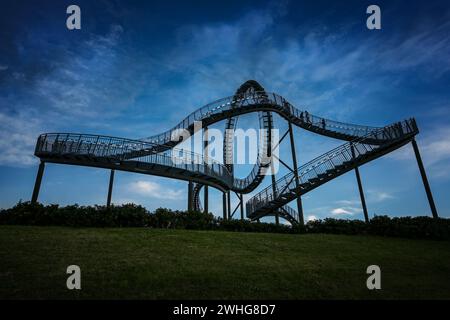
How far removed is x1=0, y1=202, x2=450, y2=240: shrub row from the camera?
43.0ft

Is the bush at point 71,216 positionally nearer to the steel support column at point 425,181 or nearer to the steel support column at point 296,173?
the steel support column at point 296,173

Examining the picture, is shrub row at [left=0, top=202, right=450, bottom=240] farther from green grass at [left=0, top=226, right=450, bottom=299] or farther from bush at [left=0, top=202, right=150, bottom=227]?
green grass at [left=0, top=226, right=450, bottom=299]

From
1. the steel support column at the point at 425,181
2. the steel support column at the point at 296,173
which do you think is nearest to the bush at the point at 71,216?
the steel support column at the point at 296,173

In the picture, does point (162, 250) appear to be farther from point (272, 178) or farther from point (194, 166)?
point (272, 178)

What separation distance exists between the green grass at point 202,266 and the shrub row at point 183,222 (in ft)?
3.99

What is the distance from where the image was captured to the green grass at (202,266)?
270 inches

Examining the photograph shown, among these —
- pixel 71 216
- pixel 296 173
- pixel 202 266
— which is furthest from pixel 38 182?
pixel 296 173

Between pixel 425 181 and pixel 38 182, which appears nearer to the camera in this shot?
pixel 38 182

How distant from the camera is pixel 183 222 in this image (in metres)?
15.0

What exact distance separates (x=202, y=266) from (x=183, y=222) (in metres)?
6.58

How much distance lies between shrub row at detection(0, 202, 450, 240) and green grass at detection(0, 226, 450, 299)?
1216 millimetres

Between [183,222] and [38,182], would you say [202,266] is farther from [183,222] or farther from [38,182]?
[38,182]

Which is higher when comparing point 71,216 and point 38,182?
point 38,182

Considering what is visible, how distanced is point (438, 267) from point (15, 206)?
17846mm
